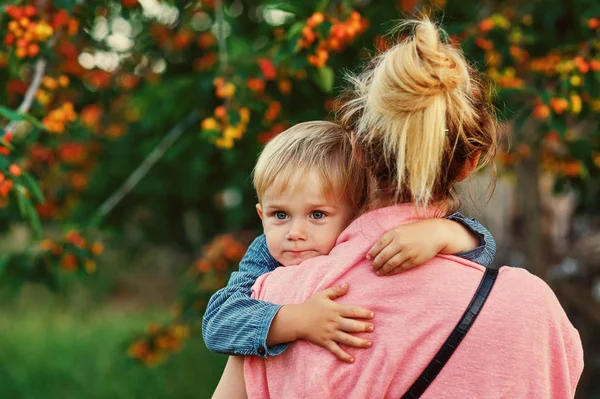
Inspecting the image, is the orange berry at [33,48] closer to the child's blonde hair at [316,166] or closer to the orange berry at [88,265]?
the orange berry at [88,265]

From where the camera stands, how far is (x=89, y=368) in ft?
22.2

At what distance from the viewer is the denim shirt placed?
1.46 meters

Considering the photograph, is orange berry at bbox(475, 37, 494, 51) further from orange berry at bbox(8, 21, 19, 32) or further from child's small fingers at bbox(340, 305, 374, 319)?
child's small fingers at bbox(340, 305, 374, 319)

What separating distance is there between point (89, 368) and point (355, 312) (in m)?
5.80

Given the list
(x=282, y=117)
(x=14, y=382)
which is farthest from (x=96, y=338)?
(x=282, y=117)

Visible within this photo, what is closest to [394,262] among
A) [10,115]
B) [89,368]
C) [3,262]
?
[10,115]

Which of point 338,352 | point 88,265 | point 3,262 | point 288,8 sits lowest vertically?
point 88,265

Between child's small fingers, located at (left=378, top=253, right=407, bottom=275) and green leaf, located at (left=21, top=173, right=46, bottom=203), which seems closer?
child's small fingers, located at (left=378, top=253, right=407, bottom=275)

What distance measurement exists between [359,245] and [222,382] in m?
0.38

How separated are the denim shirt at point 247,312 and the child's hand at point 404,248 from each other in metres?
0.09

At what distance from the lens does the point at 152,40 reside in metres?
4.45

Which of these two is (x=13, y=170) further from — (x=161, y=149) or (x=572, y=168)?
(x=572, y=168)

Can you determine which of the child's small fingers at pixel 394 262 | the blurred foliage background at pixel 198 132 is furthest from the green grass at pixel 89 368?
the child's small fingers at pixel 394 262

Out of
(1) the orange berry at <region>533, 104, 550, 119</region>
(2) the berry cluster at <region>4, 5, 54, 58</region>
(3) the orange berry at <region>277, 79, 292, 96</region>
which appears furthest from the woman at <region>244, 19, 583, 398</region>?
(3) the orange berry at <region>277, 79, 292, 96</region>
